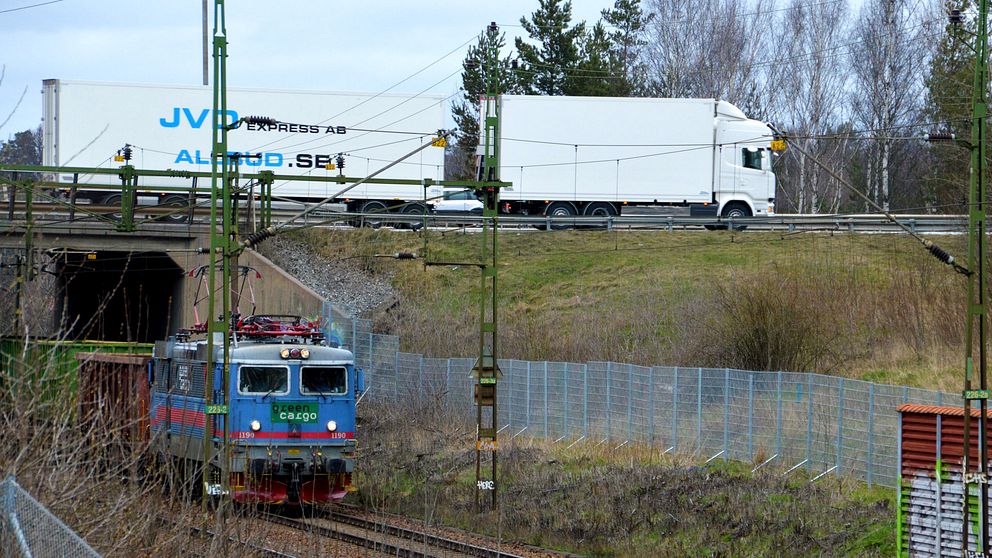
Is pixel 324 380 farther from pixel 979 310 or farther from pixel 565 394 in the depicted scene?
pixel 979 310

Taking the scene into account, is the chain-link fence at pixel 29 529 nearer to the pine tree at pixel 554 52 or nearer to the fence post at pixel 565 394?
the fence post at pixel 565 394

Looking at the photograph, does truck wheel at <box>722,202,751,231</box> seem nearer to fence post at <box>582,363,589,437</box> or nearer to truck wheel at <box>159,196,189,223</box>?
fence post at <box>582,363,589,437</box>

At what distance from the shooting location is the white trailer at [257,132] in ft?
126

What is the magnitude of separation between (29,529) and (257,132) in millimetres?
34598

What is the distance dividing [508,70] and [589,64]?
14.2 ft

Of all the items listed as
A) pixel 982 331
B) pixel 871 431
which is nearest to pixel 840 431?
pixel 871 431

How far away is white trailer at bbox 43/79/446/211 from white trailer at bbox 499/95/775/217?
132 inches

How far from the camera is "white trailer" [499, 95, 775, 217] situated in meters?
40.7

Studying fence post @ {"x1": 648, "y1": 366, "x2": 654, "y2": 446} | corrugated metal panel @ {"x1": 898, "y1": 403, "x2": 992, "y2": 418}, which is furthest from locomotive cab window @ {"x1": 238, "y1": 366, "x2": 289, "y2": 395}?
corrugated metal panel @ {"x1": 898, "y1": 403, "x2": 992, "y2": 418}

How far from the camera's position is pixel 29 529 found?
24.1ft

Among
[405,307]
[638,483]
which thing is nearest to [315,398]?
[638,483]

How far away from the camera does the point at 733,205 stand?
138 ft

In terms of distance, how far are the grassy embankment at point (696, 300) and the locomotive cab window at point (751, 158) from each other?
3262mm

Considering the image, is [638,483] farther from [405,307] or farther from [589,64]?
[589,64]
